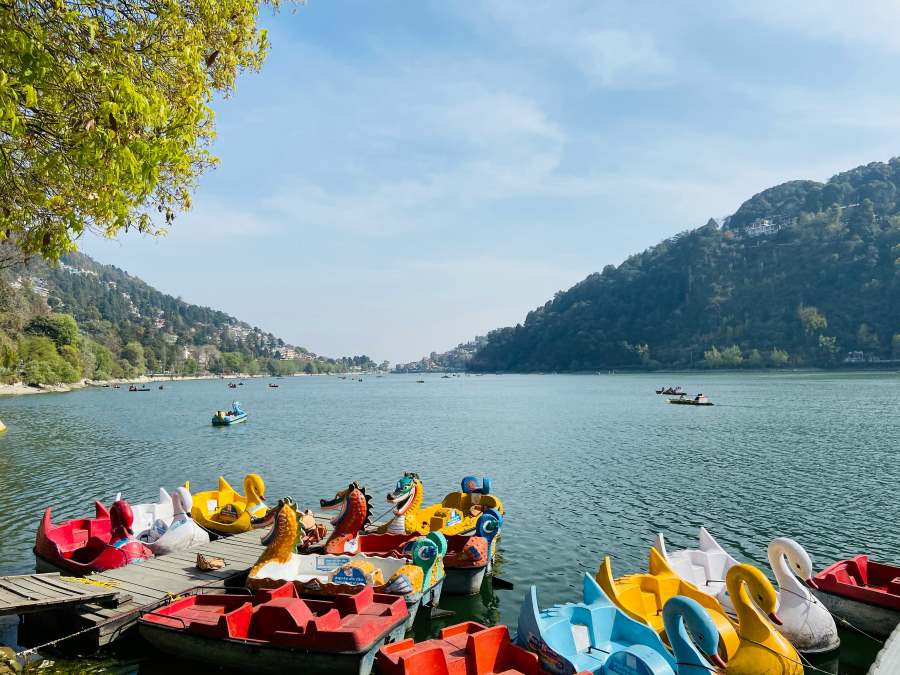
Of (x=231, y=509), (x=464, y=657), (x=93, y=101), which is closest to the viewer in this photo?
(x=93, y=101)

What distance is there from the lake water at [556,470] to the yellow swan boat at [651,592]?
3.01m

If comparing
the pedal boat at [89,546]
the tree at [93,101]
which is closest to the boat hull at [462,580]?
the pedal boat at [89,546]

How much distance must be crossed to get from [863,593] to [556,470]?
19516mm

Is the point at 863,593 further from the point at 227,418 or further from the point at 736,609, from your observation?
the point at 227,418

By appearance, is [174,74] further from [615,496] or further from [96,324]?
[96,324]

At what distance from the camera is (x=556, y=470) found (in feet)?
102

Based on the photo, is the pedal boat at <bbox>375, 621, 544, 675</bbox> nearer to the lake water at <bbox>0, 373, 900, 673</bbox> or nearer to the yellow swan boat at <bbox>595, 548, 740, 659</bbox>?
the yellow swan boat at <bbox>595, 548, 740, 659</bbox>

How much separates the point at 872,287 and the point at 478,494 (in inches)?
7242

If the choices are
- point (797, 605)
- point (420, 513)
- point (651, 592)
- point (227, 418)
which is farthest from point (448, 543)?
point (227, 418)

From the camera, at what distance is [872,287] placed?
527 ft

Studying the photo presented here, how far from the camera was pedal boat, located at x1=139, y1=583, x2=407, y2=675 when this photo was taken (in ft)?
32.2

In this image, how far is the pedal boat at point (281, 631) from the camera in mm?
9812

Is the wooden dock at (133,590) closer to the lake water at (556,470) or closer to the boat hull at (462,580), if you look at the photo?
the lake water at (556,470)

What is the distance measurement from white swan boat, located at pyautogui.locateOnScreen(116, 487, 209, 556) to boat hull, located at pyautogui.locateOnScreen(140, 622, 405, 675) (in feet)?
16.1
